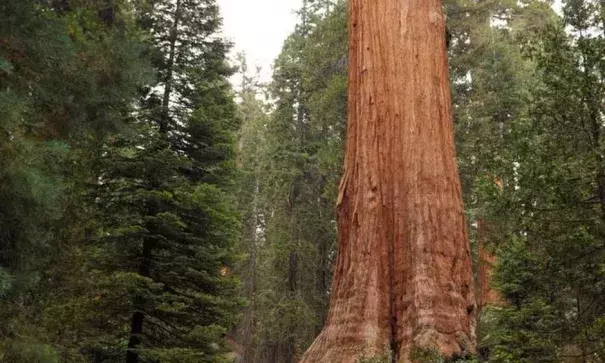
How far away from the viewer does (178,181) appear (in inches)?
489

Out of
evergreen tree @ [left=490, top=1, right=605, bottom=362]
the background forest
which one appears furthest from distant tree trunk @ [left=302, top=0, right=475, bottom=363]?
evergreen tree @ [left=490, top=1, right=605, bottom=362]

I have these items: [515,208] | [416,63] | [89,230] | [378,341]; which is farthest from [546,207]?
[89,230]

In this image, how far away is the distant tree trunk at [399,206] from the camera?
509 cm

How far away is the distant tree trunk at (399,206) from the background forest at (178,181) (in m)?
1.11

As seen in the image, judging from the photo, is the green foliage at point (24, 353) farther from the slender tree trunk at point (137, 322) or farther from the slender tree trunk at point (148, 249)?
the slender tree trunk at point (137, 322)

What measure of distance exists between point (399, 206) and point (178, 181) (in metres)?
7.80

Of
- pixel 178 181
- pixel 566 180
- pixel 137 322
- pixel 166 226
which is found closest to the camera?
pixel 566 180

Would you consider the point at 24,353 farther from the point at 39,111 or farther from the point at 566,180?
the point at 566,180

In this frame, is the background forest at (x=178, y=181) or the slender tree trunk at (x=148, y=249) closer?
the background forest at (x=178, y=181)

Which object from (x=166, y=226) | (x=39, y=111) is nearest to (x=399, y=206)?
(x=39, y=111)

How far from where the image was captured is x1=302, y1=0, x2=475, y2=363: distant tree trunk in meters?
5.09

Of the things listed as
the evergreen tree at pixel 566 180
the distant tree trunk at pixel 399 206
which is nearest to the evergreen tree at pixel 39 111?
the distant tree trunk at pixel 399 206

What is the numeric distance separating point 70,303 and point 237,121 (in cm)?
639

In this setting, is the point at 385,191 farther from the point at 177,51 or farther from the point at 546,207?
the point at 177,51
